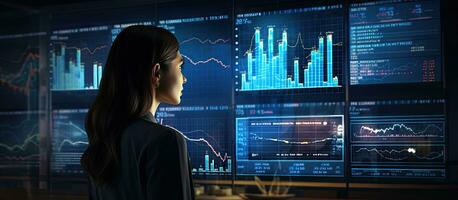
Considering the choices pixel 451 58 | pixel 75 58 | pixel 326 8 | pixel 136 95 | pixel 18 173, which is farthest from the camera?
pixel 18 173

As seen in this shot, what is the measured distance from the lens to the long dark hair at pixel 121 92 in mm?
1168

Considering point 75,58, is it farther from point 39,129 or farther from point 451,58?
point 451,58

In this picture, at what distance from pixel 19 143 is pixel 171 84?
92.7 inches

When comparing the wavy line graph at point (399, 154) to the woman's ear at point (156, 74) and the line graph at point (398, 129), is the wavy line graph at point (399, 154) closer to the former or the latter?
the line graph at point (398, 129)

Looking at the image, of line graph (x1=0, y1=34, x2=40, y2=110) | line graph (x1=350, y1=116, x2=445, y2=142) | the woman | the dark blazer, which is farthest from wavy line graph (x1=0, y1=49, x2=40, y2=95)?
the dark blazer

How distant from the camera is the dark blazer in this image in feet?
3.57

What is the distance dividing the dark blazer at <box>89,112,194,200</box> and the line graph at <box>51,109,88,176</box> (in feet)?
6.67

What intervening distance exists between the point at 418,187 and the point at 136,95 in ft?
5.43

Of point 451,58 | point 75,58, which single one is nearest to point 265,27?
point 451,58

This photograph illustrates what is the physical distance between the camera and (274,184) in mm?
2695

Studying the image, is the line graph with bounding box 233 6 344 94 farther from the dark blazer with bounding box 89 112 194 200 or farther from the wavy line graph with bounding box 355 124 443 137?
the dark blazer with bounding box 89 112 194 200

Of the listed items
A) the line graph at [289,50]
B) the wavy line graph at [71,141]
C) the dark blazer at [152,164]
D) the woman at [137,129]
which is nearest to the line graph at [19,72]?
the wavy line graph at [71,141]

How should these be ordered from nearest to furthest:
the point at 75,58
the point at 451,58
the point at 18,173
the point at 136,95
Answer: the point at 136,95 < the point at 451,58 < the point at 75,58 < the point at 18,173

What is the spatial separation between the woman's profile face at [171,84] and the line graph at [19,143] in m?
2.20
